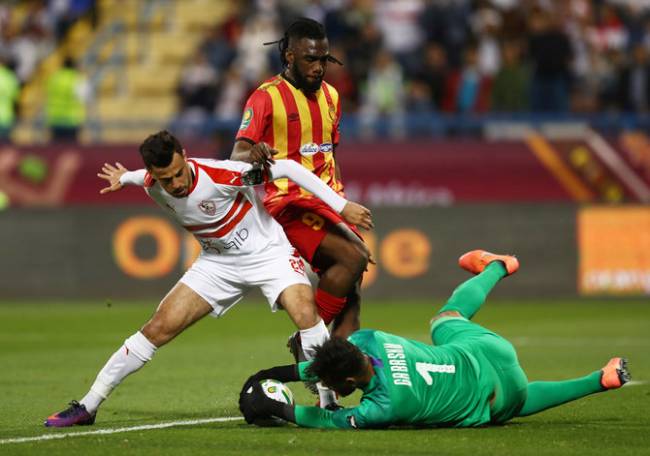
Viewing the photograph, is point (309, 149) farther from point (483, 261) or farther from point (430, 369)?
point (430, 369)

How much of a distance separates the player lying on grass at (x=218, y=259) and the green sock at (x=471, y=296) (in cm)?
82

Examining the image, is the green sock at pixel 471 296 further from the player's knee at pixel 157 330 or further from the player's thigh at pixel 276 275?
the player's knee at pixel 157 330

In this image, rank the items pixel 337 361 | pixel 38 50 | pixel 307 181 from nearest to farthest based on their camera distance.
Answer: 1. pixel 337 361
2. pixel 307 181
3. pixel 38 50

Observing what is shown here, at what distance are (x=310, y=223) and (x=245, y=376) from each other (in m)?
2.55

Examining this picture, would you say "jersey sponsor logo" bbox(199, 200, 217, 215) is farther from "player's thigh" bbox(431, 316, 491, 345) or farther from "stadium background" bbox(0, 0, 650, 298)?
"stadium background" bbox(0, 0, 650, 298)

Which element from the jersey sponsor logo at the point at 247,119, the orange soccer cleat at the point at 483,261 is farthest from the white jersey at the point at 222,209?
the orange soccer cleat at the point at 483,261

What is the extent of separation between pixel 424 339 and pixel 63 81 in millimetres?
10290

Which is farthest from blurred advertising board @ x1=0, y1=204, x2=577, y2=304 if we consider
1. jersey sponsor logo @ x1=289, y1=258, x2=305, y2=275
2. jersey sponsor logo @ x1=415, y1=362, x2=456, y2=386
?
jersey sponsor logo @ x1=415, y1=362, x2=456, y2=386

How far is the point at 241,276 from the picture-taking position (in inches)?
332

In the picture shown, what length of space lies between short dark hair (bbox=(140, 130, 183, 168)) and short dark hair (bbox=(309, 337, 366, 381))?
5.17 ft

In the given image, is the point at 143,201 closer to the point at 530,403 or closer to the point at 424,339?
the point at 424,339

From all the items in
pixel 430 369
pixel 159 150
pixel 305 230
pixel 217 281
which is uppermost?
pixel 159 150

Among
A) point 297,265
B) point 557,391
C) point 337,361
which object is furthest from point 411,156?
point 337,361

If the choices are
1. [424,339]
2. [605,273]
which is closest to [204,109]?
[605,273]
